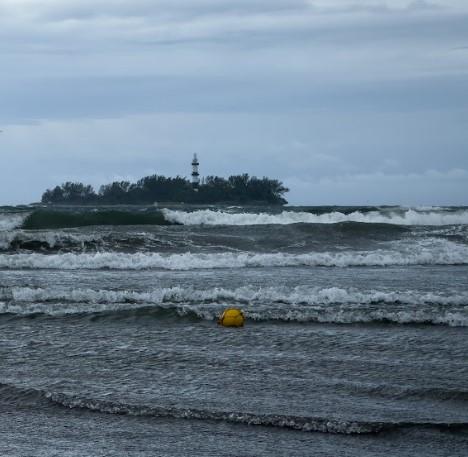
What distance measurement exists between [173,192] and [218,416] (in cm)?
7203

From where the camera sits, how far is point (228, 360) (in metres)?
10.0

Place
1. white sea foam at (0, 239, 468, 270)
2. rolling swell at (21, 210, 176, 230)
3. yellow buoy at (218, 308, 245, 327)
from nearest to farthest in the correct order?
yellow buoy at (218, 308, 245, 327) → white sea foam at (0, 239, 468, 270) → rolling swell at (21, 210, 176, 230)

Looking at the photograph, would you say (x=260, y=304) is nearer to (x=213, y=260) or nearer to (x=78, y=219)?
(x=213, y=260)

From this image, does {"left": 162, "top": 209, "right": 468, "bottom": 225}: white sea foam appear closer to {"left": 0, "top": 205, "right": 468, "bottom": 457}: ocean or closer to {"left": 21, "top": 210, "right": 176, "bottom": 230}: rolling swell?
{"left": 21, "top": 210, "right": 176, "bottom": 230}: rolling swell

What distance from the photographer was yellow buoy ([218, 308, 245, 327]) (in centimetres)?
1220

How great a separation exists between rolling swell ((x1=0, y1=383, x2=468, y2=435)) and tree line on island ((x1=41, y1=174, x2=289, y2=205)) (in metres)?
68.4

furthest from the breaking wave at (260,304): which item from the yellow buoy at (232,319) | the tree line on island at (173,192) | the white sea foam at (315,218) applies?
the tree line on island at (173,192)

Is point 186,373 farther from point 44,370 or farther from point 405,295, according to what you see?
point 405,295

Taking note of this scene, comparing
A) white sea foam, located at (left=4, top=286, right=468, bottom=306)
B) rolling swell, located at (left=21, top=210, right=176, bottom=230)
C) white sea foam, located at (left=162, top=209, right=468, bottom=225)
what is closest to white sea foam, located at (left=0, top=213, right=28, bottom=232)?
rolling swell, located at (left=21, top=210, right=176, bottom=230)

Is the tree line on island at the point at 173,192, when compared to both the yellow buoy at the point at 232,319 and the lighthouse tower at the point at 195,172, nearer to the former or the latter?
the lighthouse tower at the point at 195,172

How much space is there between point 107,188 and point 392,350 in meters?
70.8

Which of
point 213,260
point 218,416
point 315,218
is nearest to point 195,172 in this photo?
point 315,218

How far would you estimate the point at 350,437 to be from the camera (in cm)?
718

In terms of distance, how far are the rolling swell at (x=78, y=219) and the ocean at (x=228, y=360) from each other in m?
15.7
